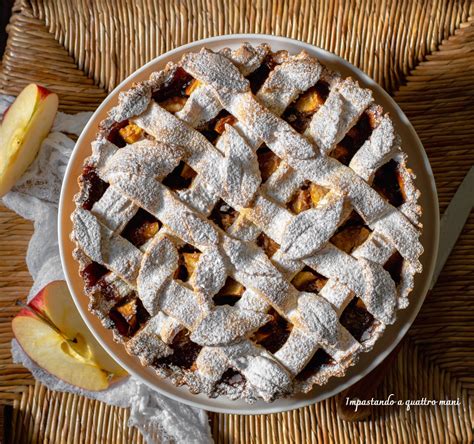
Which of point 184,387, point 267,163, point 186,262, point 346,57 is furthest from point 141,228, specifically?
point 346,57

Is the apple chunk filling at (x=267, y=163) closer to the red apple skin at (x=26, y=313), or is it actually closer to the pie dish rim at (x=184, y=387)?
the pie dish rim at (x=184, y=387)

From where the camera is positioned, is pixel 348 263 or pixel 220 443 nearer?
pixel 348 263

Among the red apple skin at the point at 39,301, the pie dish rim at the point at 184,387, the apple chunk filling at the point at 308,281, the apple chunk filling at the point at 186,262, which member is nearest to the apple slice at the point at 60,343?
the red apple skin at the point at 39,301

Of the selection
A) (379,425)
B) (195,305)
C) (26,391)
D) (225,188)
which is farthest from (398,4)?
(26,391)

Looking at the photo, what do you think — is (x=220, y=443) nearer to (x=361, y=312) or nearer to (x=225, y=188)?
(x=361, y=312)

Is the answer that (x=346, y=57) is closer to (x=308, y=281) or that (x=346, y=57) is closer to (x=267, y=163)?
(x=267, y=163)

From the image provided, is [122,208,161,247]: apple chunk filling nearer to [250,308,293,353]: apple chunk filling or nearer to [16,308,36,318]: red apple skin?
[250,308,293,353]: apple chunk filling
